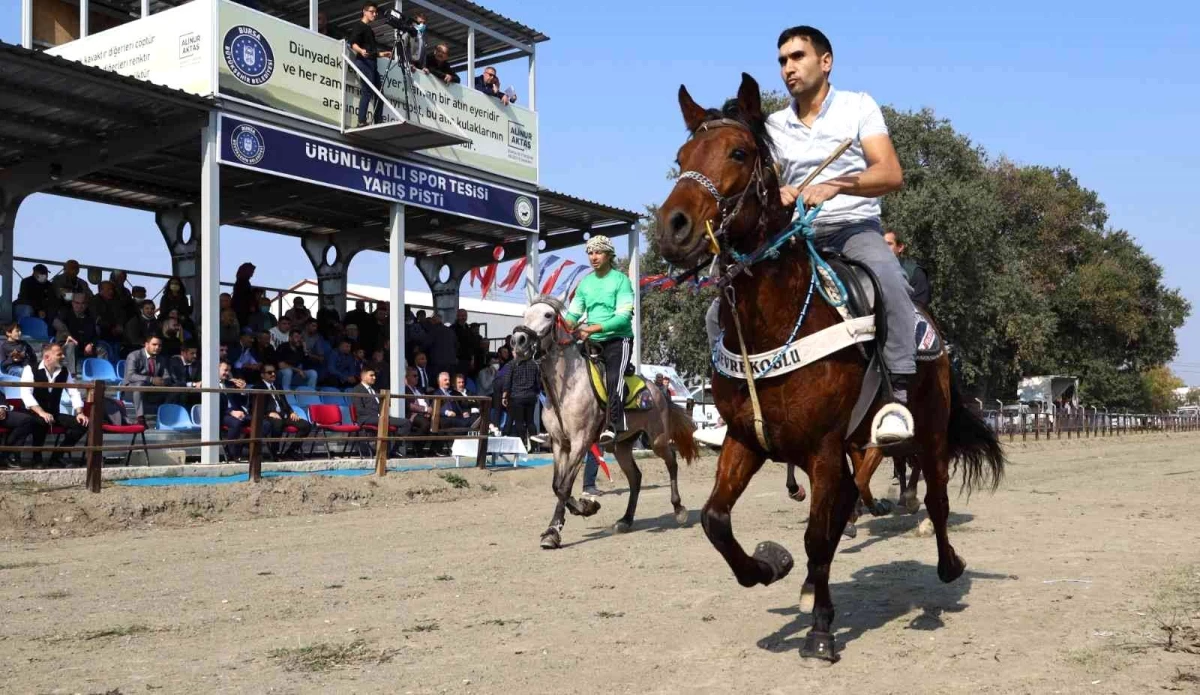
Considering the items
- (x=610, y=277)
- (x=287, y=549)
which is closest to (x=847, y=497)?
(x=610, y=277)

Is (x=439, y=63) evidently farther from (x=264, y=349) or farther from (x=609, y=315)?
(x=609, y=315)

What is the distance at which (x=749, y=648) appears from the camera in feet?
16.1

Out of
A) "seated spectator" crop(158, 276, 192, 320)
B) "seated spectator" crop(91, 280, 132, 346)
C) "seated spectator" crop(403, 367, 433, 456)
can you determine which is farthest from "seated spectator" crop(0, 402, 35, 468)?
"seated spectator" crop(403, 367, 433, 456)

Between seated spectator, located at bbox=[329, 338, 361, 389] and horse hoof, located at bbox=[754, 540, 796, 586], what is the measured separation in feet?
44.1

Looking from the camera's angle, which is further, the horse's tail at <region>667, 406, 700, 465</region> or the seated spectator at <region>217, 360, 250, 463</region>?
the seated spectator at <region>217, 360, 250, 463</region>

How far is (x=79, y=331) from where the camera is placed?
49.8ft

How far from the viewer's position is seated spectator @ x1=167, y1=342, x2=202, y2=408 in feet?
46.5

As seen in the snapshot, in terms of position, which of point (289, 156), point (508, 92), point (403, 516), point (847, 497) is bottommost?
point (403, 516)

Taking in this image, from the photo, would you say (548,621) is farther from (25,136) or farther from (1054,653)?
(25,136)

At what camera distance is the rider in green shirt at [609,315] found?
976cm

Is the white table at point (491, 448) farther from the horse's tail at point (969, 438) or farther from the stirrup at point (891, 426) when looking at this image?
the stirrup at point (891, 426)

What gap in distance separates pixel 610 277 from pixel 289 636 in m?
5.19

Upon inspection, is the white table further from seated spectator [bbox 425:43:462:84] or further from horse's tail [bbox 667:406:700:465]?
seated spectator [bbox 425:43:462:84]

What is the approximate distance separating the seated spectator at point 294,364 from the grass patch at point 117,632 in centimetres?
1068
